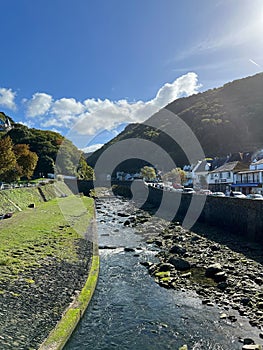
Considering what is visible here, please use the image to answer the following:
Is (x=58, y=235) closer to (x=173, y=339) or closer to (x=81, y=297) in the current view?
(x=81, y=297)

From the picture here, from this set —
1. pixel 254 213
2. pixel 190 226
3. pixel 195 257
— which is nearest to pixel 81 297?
pixel 195 257

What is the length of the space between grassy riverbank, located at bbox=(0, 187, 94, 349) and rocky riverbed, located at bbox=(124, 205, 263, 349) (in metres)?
5.39

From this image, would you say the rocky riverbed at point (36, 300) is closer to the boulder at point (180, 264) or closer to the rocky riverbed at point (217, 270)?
the rocky riverbed at point (217, 270)

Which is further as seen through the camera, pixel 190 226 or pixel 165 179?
pixel 165 179

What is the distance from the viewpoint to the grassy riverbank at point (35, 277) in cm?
1016

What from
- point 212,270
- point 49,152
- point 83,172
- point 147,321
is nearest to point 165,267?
point 212,270

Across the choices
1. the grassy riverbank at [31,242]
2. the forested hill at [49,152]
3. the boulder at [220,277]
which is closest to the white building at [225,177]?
the grassy riverbank at [31,242]

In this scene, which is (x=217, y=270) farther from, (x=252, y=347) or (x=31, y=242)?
(x=31, y=242)

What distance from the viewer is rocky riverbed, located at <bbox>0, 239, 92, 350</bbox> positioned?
9.68 metres

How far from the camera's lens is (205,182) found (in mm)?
78000

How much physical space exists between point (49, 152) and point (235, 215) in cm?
8281

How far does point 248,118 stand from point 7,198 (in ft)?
444

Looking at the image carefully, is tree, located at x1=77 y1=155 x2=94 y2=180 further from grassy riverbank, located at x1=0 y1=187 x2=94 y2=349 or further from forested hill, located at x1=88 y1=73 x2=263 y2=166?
grassy riverbank, located at x1=0 y1=187 x2=94 y2=349

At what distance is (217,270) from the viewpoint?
17984mm
